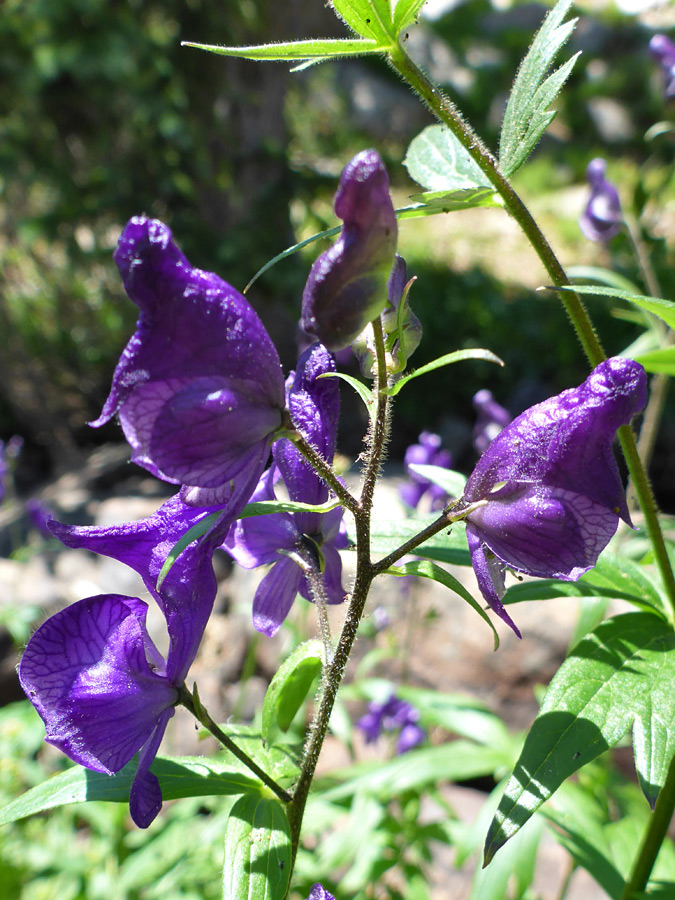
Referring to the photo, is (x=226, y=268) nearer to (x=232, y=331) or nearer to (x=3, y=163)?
(x=3, y=163)

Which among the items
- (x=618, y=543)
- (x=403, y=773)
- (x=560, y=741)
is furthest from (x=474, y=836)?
(x=560, y=741)

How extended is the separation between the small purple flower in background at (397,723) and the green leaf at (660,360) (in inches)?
68.2

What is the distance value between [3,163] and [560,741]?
6045 millimetres

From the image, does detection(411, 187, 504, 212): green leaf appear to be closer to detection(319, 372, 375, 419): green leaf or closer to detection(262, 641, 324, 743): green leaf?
detection(319, 372, 375, 419): green leaf

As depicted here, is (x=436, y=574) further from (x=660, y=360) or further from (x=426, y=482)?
(x=426, y=482)

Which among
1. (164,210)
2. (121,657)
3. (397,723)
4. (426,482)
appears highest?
(121,657)

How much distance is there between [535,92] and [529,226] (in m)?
0.13

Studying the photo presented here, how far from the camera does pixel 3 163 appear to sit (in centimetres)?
552

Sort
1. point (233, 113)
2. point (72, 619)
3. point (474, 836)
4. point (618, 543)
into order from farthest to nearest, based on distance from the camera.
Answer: point (233, 113) → point (618, 543) → point (474, 836) → point (72, 619)

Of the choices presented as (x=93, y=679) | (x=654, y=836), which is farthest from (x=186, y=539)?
(x=654, y=836)

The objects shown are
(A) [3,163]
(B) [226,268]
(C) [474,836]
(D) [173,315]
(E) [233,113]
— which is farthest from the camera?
(E) [233,113]

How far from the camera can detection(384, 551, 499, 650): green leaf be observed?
638mm

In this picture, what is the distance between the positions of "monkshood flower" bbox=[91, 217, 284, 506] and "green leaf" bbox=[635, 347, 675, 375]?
451mm

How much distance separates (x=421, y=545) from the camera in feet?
3.00
